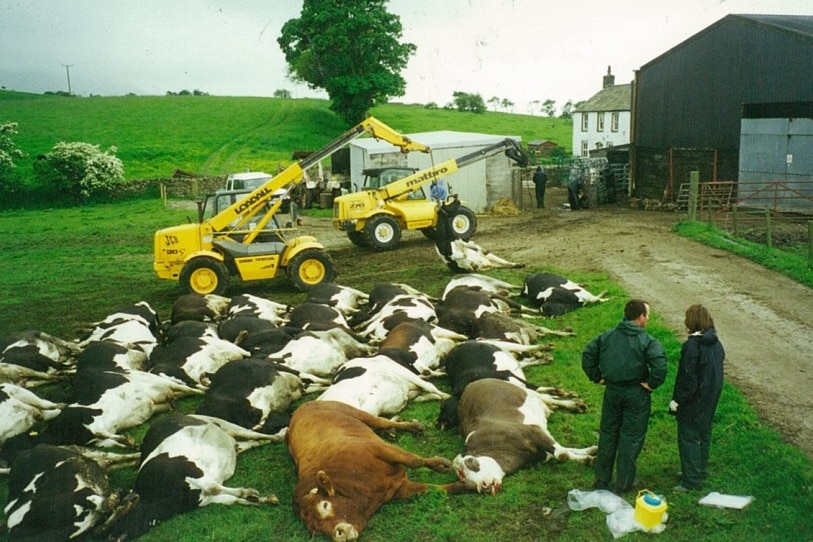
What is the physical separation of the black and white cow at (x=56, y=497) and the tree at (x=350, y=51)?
3668 centimetres

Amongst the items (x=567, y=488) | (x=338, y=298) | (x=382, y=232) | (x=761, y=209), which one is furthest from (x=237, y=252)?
(x=761, y=209)

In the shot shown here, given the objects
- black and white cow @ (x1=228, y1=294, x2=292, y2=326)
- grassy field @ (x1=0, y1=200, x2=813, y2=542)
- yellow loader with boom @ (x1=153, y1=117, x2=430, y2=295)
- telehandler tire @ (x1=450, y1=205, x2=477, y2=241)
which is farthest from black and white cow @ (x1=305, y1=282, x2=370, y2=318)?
telehandler tire @ (x1=450, y1=205, x2=477, y2=241)

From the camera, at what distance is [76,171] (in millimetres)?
38406

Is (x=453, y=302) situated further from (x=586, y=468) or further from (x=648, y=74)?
(x=648, y=74)

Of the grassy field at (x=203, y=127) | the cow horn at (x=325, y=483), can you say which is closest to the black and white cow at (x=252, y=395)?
the cow horn at (x=325, y=483)

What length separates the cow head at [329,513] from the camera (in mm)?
5688

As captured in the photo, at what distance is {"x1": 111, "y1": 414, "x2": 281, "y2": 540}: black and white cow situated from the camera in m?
6.26

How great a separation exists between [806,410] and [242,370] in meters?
6.60

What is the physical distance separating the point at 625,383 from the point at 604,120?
2199 inches

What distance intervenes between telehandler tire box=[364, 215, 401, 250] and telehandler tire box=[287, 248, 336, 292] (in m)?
4.93

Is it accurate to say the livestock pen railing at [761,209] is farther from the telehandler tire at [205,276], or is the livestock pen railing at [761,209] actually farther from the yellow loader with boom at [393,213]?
the telehandler tire at [205,276]

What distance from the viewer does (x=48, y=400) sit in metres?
9.19

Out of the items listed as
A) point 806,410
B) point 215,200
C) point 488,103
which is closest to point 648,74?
point 215,200

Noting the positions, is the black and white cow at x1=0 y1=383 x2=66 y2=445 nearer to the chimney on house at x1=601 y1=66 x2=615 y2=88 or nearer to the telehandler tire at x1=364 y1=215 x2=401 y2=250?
the telehandler tire at x1=364 y1=215 x2=401 y2=250
